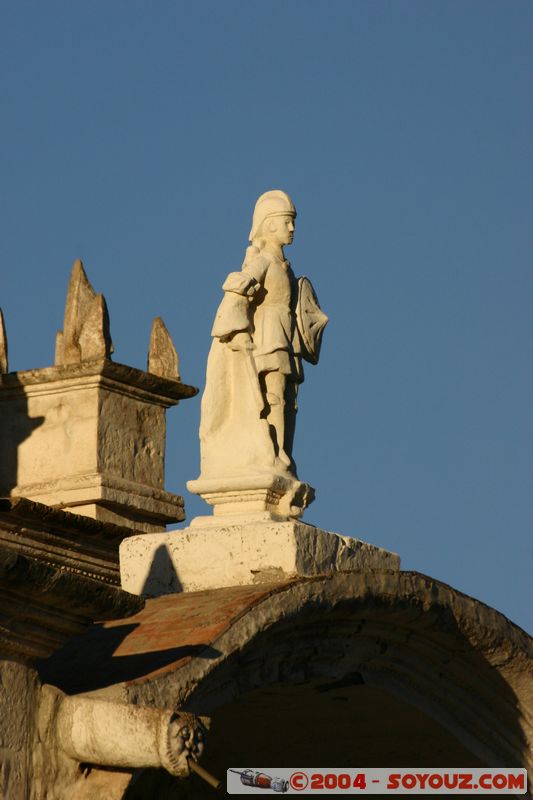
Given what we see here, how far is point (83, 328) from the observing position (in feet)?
62.5

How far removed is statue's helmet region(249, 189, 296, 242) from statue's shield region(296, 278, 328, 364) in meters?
0.39

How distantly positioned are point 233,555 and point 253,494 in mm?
438

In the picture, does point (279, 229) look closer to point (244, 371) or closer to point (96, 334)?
point (244, 371)

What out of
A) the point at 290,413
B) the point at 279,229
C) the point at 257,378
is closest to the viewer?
the point at 257,378

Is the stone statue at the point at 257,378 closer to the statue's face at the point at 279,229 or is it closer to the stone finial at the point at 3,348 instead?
the statue's face at the point at 279,229

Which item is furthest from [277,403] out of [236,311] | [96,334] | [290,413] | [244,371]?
[96,334]

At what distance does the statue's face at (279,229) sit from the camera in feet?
48.3

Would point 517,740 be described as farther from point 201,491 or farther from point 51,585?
point 51,585

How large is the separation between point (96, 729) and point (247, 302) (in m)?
3.58

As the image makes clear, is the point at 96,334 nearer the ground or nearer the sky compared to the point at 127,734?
nearer the sky

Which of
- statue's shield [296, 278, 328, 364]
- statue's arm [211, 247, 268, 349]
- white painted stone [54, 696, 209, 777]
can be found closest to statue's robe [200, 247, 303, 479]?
statue's arm [211, 247, 268, 349]

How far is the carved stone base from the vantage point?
14.0 m

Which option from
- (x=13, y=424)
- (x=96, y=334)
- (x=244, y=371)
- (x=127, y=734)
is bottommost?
(x=127, y=734)

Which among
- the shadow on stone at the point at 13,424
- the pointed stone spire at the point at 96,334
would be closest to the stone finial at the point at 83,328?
the pointed stone spire at the point at 96,334
